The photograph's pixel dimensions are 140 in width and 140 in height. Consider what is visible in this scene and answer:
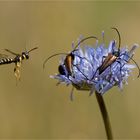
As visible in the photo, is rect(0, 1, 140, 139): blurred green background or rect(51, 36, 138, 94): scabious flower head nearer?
rect(51, 36, 138, 94): scabious flower head

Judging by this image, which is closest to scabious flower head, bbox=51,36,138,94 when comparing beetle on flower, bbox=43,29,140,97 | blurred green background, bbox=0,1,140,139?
beetle on flower, bbox=43,29,140,97

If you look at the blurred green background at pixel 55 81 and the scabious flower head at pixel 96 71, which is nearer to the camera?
the scabious flower head at pixel 96 71

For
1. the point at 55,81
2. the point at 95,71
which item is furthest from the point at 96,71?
the point at 55,81

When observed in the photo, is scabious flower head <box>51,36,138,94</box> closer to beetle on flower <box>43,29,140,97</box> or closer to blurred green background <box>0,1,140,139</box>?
beetle on flower <box>43,29,140,97</box>

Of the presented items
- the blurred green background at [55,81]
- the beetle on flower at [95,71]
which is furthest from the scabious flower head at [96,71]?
the blurred green background at [55,81]

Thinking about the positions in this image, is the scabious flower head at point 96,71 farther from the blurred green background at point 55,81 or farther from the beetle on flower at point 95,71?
the blurred green background at point 55,81
